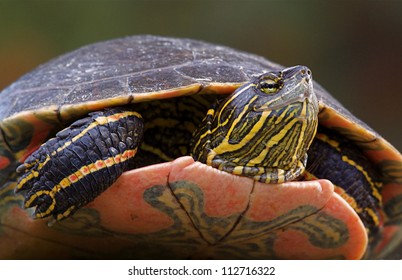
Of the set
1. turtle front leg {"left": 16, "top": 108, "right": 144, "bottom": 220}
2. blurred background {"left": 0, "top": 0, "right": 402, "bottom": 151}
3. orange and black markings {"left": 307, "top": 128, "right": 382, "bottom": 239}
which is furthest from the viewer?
blurred background {"left": 0, "top": 0, "right": 402, "bottom": 151}

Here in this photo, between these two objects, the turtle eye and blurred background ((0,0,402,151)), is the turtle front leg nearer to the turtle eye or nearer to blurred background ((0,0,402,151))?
the turtle eye

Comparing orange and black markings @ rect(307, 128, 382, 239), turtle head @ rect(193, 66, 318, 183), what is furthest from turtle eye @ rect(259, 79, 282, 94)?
orange and black markings @ rect(307, 128, 382, 239)

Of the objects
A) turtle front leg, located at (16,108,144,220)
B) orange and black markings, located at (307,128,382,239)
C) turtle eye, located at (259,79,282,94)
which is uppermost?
turtle eye, located at (259,79,282,94)

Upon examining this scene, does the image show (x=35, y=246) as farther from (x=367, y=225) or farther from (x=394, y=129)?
(x=394, y=129)

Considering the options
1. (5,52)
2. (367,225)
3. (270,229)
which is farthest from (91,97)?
(5,52)

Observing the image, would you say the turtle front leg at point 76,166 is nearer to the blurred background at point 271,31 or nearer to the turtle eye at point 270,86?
the turtle eye at point 270,86

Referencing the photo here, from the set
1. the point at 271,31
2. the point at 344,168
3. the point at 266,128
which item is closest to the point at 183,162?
the point at 266,128
